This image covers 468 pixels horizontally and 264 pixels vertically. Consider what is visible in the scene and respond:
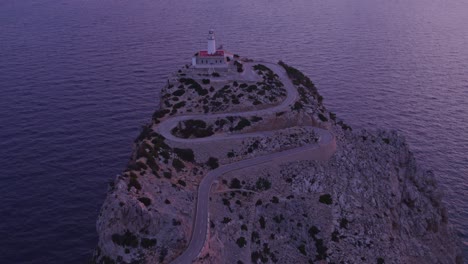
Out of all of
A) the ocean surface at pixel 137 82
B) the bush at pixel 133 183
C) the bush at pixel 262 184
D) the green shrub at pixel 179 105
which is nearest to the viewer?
the bush at pixel 133 183

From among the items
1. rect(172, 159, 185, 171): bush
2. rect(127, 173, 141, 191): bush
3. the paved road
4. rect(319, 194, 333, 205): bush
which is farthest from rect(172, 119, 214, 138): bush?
rect(319, 194, 333, 205): bush

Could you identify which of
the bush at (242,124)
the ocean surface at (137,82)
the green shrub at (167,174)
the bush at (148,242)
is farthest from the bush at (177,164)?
the ocean surface at (137,82)

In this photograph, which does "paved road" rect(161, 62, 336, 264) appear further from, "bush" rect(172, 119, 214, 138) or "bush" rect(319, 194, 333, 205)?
"bush" rect(319, 194, 333, 205)

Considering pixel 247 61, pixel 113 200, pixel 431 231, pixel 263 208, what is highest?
pixel 247 61

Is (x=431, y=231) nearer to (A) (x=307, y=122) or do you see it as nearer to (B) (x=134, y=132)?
(A) (x=307, y=122)

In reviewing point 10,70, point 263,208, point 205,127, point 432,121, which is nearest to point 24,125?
point 10,70

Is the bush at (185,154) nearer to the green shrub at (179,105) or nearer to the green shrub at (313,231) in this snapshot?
the green shrub at (179,105)

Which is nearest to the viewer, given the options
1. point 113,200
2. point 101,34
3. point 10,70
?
point 113,200
